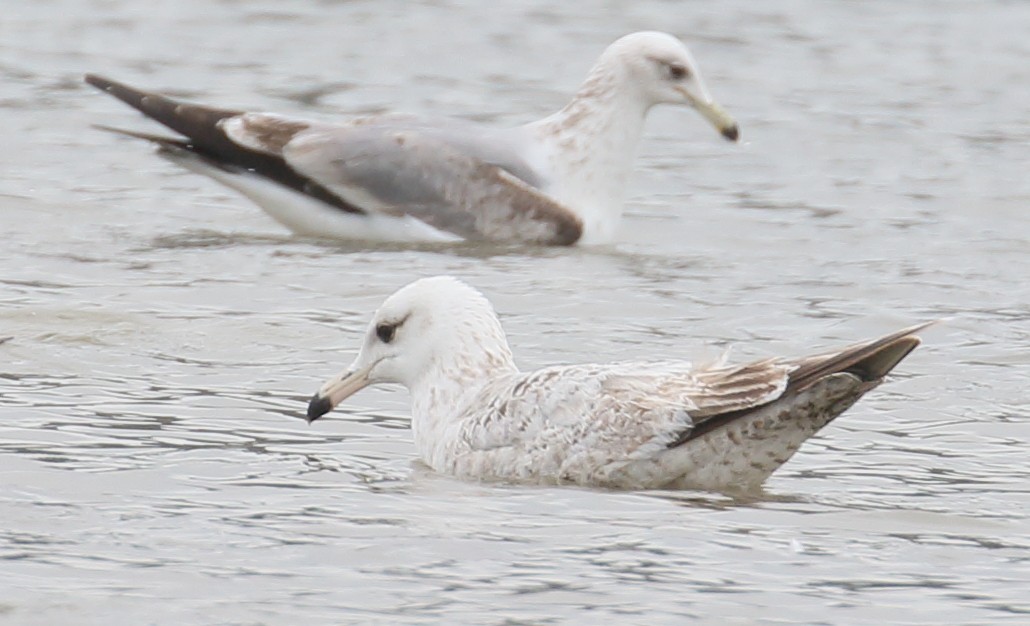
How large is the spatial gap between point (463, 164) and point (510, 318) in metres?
1.82

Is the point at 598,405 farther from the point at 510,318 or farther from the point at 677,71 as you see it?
the point at 677,71

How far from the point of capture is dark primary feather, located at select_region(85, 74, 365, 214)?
1330 cm

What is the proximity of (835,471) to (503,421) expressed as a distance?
47.1 inches

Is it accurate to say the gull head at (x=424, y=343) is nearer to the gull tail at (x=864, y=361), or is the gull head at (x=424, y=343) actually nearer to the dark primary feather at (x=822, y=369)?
the dark primary feather at (x=822, y=369)

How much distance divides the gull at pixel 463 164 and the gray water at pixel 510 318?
18 centimetres

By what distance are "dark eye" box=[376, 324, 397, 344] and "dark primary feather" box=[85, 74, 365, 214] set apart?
167 inches

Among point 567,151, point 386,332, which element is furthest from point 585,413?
point 567,151

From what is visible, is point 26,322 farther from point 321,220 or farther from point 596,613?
point 596,613

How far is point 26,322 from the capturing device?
1090 centimetres

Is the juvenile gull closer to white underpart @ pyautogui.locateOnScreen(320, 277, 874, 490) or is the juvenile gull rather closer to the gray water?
white underpart @ pyautogui.locateOnScreen(320, 277, 874, 490)

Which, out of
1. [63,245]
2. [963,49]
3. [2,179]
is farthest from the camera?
[963,49]

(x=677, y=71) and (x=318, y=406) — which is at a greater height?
(x=677, y=71)

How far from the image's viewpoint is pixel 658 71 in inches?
529

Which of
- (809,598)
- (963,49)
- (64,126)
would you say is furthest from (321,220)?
(963,49)
